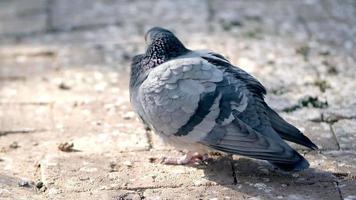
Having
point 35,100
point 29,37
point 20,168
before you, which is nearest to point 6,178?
point 20,168

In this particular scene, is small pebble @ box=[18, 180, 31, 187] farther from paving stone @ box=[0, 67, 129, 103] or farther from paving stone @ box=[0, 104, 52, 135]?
paving stone @ box=[0, 67, 129, 103]

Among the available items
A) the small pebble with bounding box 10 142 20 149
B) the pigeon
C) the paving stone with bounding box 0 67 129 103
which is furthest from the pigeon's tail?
the paving stone with bounding box 0 67 129 103

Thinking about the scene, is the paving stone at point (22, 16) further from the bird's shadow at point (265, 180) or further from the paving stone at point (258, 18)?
the bird's shadow at point (265, 180)

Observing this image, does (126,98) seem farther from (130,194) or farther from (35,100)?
(130,194)

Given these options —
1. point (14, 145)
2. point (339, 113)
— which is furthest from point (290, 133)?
point (14, 145)

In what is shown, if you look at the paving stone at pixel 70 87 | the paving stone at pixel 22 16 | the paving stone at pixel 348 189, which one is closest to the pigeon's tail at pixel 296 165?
the paving stone at pixel 348 189

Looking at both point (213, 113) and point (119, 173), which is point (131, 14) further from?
point (213, 113)
